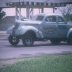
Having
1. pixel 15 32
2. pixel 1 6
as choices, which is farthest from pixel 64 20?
pixel 1 6

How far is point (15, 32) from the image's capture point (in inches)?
620

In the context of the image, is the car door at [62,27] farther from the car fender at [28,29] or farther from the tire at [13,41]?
the tire at [13,41]

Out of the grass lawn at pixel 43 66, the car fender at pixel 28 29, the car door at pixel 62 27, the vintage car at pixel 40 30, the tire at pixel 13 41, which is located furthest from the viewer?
the car door at pixel 62 27

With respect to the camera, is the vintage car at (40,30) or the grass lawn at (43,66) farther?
the vintage car at (40,30)

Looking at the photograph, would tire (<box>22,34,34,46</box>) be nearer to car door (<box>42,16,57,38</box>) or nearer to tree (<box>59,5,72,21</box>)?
car door (<box>42,16,57,38</box>)

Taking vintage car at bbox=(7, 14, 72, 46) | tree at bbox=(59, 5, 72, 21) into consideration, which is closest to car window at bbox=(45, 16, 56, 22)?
vintage car at bbox=(7, 14, 72, 46)

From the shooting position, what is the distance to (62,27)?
16.6 m

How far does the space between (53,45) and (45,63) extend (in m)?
6.32

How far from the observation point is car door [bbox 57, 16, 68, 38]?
54.3ft

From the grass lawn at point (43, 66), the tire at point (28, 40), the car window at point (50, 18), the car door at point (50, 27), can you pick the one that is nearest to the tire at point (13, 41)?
the tire at point (28, 40)

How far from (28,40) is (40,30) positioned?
0.80m

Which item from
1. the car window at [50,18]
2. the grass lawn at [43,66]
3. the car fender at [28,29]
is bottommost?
the grass lawn at [43,66]

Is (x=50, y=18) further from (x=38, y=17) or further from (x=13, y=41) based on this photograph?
(x=13, y=41)

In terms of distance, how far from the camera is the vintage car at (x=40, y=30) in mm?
15734
